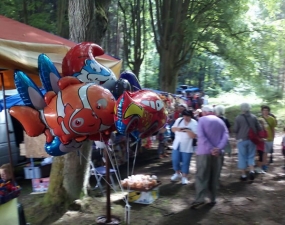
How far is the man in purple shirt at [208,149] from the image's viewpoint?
19.5 ft

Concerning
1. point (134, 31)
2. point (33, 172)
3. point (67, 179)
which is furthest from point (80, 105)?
point (134, 31)

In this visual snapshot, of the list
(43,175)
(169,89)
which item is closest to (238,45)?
(169,89)

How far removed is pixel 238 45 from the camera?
15602 millimetres

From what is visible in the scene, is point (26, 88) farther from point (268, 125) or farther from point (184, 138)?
point (268, 125)

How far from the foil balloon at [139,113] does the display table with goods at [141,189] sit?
117 inches

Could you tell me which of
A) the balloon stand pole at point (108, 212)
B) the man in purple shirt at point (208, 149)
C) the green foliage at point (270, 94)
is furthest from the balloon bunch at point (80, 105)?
the green foliage at point (270, 94)

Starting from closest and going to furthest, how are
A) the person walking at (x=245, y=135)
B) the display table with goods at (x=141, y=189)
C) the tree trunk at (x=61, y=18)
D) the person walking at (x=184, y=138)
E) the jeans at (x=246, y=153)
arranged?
the display table with goods at (x=141, y=189) < the person walking at (x=184, y=138) < the person walking at (x=245, y=135) < the jeans at (x=246, y=153) < the tree trunk at (x=61, y=18)

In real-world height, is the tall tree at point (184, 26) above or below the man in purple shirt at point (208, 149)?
above

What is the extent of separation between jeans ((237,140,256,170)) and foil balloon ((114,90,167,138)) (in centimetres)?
449

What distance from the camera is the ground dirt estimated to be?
18.9ft

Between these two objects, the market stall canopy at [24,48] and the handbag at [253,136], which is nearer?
the market stall canopy at [24,48]

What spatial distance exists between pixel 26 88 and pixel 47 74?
252 mm

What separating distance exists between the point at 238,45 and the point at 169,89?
371 centimetres

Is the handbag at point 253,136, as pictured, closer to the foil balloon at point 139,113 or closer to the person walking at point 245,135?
the person walking at point 245,135
